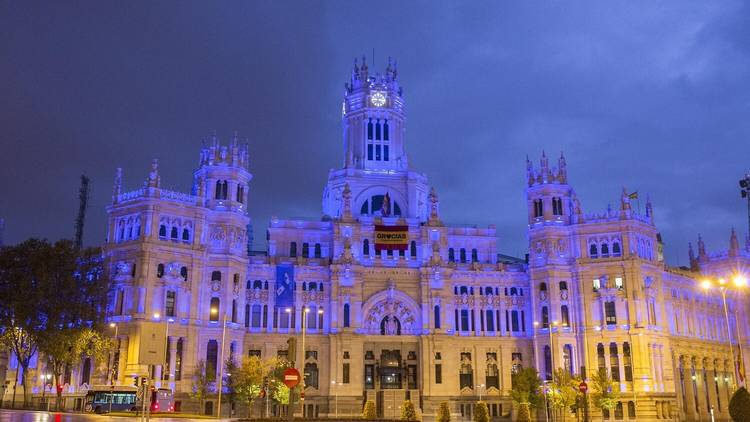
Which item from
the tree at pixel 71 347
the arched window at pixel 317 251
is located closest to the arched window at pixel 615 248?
the arched window at pixel 317 251

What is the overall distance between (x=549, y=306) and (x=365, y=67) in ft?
175

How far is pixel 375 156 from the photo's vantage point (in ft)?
414

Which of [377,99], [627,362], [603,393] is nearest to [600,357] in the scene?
[627,362]

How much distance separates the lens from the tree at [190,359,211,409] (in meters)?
89.5

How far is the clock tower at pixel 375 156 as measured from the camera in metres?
120

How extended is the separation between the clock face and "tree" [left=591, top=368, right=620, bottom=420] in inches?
2298

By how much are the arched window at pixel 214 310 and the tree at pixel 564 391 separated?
4396 centimetres

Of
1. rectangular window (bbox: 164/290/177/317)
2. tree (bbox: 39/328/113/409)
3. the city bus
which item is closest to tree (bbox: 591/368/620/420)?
rectangular window (bbox: 164/290/177/317)

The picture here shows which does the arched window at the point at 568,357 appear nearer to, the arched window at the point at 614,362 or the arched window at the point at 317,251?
the arched window at the point at 614,362

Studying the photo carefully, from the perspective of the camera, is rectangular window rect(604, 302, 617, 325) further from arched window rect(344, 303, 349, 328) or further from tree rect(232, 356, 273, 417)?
tree rect(232, 356, 273, 417)

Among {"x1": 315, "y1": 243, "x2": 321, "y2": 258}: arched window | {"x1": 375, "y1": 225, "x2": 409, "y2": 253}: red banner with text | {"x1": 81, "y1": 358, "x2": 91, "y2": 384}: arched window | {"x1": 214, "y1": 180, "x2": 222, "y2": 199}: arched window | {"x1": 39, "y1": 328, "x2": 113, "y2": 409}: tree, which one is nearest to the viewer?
{"x1": 39, "y1": 328, "x2": 113, "y2": 409}: tree

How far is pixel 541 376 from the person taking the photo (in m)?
105

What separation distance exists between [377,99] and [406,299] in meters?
39.0

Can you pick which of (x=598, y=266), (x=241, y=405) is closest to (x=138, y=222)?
(x=241, y=405)
